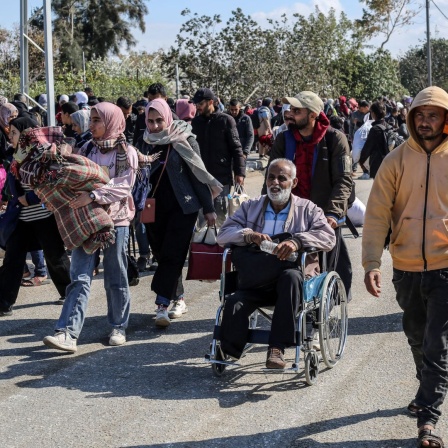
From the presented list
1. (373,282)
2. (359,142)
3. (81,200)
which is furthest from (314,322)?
(359,142)

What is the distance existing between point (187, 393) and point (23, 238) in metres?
3.14

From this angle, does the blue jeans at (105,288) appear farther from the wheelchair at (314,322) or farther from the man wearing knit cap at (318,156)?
the man wearing knit cap at (318,156)

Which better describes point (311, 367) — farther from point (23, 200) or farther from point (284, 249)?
point (23, 200)

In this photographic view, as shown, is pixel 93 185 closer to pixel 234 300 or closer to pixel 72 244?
pixel 72 244

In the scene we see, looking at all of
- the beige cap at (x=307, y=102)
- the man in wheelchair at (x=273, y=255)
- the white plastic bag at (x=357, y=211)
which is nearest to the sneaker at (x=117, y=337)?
the man in wheelchair at (x=273, y=255)

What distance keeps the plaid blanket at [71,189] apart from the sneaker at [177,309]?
3.88 feet

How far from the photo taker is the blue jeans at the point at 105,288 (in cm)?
708

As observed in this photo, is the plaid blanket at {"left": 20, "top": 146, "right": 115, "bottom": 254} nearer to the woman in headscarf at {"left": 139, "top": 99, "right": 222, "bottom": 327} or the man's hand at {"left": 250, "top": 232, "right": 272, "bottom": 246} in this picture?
the woman in headscarf at {"left": 139, "top": 99, "right": 222, "bottom": 327}

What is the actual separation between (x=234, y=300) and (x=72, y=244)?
160 cm

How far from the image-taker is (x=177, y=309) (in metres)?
8.19

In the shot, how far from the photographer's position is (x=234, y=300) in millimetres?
6184

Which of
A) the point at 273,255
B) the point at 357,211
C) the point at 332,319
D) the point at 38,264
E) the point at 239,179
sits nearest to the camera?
the point at 273,255

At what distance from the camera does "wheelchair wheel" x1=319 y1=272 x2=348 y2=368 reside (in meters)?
6.16

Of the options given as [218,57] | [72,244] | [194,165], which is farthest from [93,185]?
[218,57]
